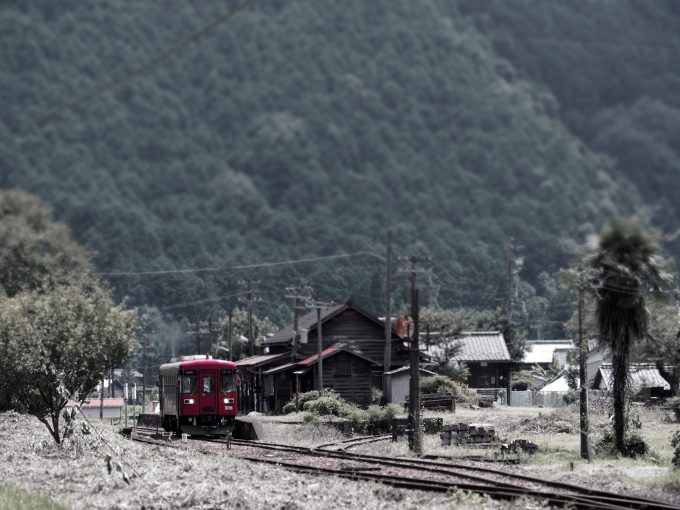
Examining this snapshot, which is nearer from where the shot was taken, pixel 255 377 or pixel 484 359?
pixel 255 377

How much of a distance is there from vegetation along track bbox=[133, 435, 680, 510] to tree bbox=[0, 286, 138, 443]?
19.9ft

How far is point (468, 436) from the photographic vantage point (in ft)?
110

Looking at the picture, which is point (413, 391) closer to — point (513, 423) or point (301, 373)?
point (513, 423)

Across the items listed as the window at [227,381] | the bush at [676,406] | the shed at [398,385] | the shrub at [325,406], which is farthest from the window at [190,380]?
the shed at [398,385]

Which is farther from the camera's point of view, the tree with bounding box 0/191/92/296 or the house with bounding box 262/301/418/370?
the house with bounding box 262/301/418/370

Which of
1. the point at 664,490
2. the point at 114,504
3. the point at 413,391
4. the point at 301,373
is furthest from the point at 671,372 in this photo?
the point at 114,504

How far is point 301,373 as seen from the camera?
204ft

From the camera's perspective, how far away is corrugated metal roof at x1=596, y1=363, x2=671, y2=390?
61438mm

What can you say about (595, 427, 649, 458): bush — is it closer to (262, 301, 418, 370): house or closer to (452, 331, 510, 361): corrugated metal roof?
(262, 301, 418, 370): house

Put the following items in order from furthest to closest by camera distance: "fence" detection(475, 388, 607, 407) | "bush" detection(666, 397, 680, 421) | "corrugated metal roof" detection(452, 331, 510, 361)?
"corrugated metal roof" detection(452, 331, 510, 361), "fence" detection(475, 388, 607, 407), "bush" detection(666, 397, 680, 421)

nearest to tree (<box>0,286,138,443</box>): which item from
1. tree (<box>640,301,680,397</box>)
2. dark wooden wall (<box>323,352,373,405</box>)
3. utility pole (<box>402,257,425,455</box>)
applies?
utility pole (<box>402,257,425,455</box>)

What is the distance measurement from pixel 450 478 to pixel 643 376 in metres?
47.7

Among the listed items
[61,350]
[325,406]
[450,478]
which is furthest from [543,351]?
[450,478]

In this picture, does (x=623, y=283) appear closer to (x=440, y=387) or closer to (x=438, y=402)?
(x=438, y=402)
